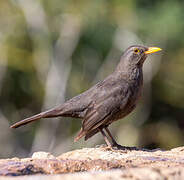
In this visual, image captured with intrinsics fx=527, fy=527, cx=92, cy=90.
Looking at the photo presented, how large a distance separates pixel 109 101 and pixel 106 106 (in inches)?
4.0

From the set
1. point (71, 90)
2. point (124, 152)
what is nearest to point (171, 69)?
point (71, 90)

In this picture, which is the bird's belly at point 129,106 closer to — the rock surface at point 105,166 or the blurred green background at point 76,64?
the rock surface at point 105,166

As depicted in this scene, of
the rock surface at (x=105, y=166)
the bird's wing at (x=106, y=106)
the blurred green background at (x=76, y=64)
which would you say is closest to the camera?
the rock surface at (x=105, y=166)

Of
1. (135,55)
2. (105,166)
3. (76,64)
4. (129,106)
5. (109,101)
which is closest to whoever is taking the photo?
(105,166)

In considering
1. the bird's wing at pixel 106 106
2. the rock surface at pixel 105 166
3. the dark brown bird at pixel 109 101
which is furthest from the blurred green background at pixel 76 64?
the rock surface at pixel 105 166

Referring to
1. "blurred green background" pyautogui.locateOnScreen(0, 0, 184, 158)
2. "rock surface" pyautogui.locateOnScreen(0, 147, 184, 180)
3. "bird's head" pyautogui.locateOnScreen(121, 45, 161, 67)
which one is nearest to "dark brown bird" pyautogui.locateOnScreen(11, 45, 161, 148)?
"bird's head" pyautogui.locateOnScreen(121, 45, 161, 67)

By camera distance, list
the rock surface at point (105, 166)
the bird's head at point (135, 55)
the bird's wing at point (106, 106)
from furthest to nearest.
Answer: the bird's head at point (135, 55) → the bird's wing at point (106, 106) → the rock surface at point (105, 166)

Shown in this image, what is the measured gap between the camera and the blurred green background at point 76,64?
14258mm

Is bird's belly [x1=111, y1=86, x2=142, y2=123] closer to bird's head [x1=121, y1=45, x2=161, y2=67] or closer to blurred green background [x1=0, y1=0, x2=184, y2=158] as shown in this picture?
bird's head [x1=121, y1=45, x2=161, y2=67]

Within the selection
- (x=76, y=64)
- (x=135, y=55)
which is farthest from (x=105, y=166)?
(x=76, y=64)

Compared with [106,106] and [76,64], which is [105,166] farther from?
[76,64]

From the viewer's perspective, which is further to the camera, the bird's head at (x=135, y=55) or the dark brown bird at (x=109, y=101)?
the bird's head at (x=135, y=55)

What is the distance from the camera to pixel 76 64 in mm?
14906

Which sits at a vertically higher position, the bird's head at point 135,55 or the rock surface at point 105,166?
the bird's head at point 135,55
